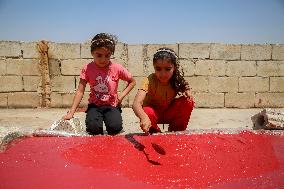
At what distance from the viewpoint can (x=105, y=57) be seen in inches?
121

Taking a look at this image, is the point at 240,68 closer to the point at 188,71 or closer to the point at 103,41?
the point at 188,71

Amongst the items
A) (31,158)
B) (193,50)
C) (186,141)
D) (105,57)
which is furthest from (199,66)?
(31,158)

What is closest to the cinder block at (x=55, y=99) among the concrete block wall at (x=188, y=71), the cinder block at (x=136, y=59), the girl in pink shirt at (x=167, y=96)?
the concrete block wall at (x=188, y=71)

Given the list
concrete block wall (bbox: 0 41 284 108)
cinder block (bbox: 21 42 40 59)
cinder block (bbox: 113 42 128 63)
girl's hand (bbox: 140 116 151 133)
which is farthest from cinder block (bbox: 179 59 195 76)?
girl's hand (bbox: 140 116 151 133)

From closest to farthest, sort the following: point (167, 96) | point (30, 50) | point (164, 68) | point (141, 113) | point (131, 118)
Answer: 1. point (141, 113)
2. point (164, 68)
3. point (167, 96)
4. point (131, 118)
5. point (30, 50)

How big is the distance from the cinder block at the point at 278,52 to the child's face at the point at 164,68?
15.2ft

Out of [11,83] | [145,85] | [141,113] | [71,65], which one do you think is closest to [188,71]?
[71,65]

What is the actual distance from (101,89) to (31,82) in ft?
12.3

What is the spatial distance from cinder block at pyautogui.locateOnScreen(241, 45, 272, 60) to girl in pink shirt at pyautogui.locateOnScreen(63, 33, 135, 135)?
398 centimetres

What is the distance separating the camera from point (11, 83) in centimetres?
642

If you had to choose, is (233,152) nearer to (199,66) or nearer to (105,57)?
(105,57)

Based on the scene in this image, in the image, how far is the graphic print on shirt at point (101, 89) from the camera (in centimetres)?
318

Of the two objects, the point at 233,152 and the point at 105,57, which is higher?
the point at 105,57

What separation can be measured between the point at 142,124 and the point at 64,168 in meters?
0.63
